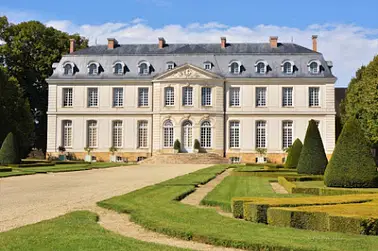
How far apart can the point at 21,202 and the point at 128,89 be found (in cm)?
3201

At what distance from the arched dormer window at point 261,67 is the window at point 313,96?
383 cm

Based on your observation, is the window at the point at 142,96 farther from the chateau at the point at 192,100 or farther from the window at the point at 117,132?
the window at the point at 117,132

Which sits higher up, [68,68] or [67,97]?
[68,68]

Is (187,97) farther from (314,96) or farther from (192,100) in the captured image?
(314,96)

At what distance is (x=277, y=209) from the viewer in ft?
27.1

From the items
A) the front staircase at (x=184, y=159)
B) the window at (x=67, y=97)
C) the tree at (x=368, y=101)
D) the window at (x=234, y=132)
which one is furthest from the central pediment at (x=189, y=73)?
the tree at (x=368, y=101)

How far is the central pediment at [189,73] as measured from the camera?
4153 cm

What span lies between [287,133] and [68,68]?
719 inches

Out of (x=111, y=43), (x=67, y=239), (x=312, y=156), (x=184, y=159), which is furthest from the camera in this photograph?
(x=111, y=43)

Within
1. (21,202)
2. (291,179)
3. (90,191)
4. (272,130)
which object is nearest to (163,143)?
(272,130)

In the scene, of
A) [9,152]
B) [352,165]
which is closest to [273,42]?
[9,152]

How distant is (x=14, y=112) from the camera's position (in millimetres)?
39719

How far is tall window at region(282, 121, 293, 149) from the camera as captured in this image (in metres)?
42.0

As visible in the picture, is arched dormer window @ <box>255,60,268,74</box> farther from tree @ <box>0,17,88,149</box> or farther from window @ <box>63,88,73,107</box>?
tree @ <box>0,17,88,149</box>
